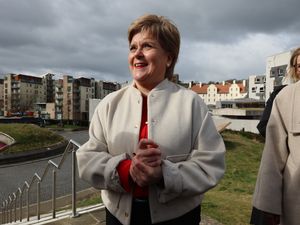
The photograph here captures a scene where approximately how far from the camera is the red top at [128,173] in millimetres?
1616

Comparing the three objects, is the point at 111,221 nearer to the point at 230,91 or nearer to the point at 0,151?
the point at 0,151

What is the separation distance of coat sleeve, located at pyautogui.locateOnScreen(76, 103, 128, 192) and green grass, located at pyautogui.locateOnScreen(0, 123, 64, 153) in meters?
22.6

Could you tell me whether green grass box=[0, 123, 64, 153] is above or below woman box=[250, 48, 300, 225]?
below

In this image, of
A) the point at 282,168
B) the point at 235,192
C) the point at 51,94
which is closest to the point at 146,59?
the point at 282,168

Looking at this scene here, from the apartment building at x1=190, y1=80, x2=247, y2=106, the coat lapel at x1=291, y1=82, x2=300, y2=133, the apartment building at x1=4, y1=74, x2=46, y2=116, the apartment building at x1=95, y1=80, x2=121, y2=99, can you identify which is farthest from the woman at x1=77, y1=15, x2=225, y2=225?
the apartment building at x1=190, y1=80, x2=247, y2=106

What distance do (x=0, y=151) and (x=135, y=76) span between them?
2246 cm

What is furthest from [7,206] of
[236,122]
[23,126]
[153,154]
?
[236,122]

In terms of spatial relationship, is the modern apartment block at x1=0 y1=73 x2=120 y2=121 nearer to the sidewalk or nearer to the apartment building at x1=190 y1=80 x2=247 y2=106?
the apartment building at x1=190 y1=80 x2=247 y2=106

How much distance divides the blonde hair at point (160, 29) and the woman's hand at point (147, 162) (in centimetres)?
61

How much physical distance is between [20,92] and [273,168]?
308ft

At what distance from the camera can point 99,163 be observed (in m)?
1.68

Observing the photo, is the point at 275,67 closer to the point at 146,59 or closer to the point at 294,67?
Result: the point at 294,67

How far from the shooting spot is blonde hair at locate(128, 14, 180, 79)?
5.87 feet

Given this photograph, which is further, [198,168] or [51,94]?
[51,94]
